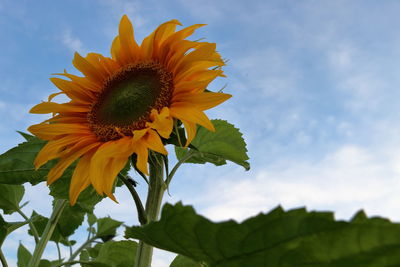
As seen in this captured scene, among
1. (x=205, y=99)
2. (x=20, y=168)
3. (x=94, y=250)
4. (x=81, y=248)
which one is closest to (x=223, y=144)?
(x=205, y=99)

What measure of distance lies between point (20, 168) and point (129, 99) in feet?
1.21

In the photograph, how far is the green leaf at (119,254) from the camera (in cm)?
164

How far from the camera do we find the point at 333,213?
49cm

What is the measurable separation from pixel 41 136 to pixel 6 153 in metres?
0.12

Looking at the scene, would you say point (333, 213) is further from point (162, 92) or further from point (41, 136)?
point (41, 136)

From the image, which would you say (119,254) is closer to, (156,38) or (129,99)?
(129,99)

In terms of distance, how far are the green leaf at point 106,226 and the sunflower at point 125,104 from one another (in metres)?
1.08

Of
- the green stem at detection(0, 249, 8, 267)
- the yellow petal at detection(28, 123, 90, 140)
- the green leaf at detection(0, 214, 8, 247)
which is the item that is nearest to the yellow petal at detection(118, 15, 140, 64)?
the yellow petal at detection(28, 123, 90, 140)

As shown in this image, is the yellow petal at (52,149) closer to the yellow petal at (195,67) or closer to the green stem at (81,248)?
the yellow petal at (195,67)

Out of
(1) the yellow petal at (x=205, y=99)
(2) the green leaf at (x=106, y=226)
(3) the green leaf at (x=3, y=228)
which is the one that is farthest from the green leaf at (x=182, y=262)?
(2) the green leaf at (x=106, y=226)

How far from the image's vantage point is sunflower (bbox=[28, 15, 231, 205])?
110cm

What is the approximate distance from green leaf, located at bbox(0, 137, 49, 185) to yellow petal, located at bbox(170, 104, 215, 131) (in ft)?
1.44

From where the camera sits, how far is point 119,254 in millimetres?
1672

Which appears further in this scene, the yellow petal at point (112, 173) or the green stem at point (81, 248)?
the green stem at point (81, 248)
